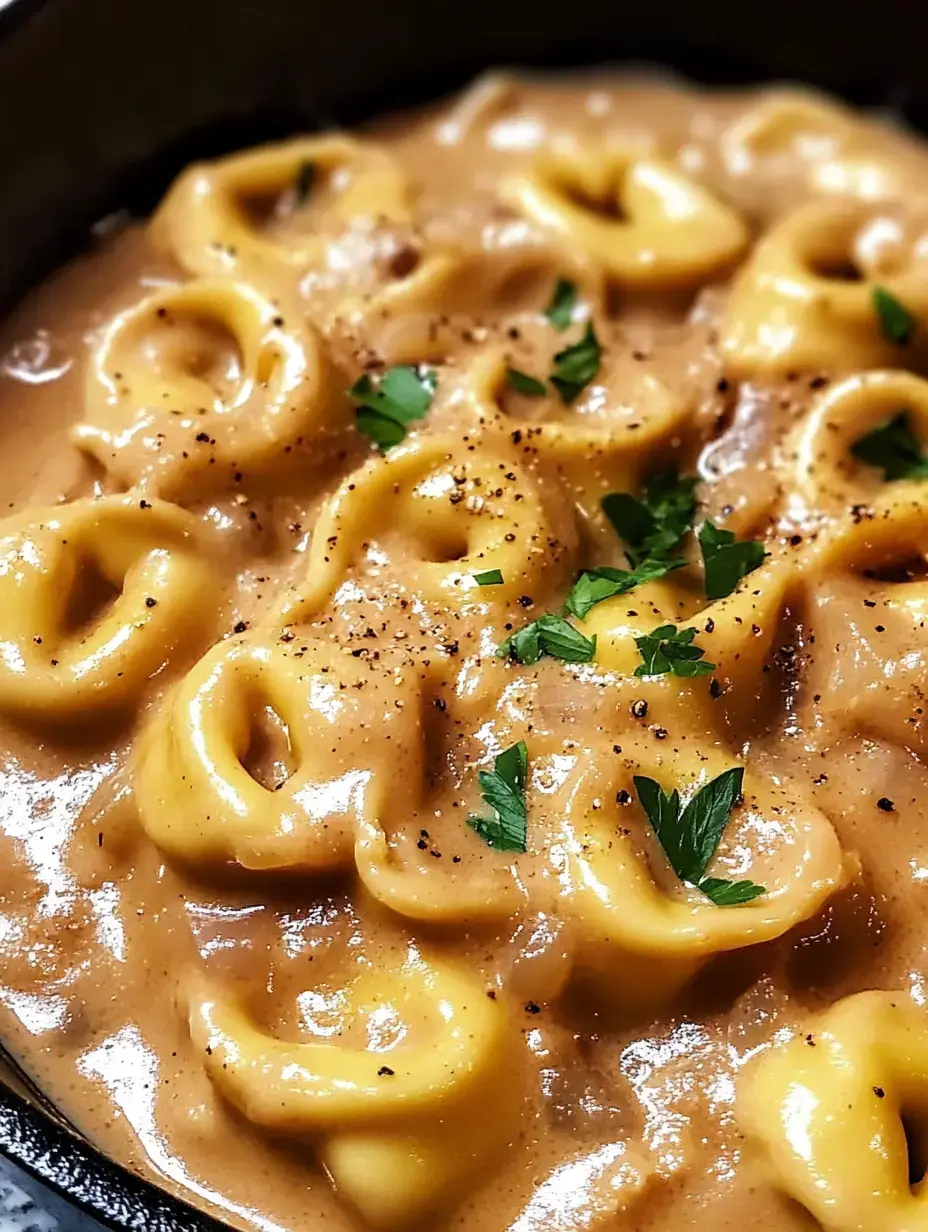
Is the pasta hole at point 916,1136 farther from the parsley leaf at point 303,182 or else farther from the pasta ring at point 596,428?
the parsley leaf at point 303,182

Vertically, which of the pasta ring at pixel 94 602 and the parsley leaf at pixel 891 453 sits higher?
the pasta ring at pixel 94 602

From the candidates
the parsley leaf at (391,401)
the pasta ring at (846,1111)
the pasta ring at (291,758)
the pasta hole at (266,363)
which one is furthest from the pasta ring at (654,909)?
the pasta hole at (266,363)

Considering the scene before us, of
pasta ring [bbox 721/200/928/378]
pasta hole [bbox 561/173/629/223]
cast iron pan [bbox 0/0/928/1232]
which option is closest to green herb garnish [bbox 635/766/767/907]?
pasta ring [bbox 721/200/928/378]

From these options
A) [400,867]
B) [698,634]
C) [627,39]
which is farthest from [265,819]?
[627,39]

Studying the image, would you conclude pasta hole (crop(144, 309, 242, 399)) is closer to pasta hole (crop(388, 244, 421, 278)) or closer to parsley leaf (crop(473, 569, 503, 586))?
pasta hole (crop(388, 244, 421, 278))

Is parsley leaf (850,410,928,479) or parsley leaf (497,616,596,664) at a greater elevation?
parsley leaf (497,616,596,664)

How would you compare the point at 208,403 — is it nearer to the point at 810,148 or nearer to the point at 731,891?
the point at 731,891
